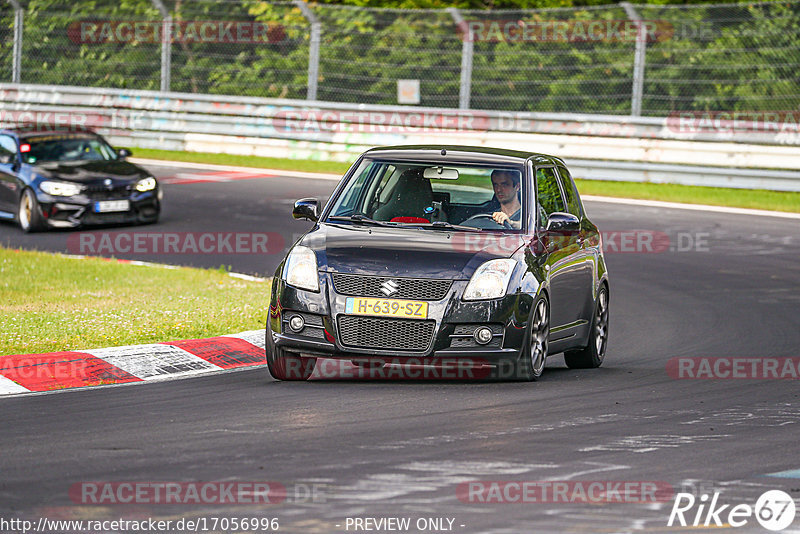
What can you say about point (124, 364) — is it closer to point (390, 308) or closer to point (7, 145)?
point (390, 308)

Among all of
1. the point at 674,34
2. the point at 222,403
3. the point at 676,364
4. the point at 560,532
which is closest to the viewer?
the point at 560,532

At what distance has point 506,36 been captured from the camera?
80.8ft

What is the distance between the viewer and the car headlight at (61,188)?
18.9m

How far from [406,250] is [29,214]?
11.4 meters

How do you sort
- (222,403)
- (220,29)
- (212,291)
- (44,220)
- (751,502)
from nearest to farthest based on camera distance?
(751,502), (222,403), (212,291), (44,220), (220,29)

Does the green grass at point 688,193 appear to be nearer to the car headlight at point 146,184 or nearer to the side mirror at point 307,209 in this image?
the car headlight at point 146,184

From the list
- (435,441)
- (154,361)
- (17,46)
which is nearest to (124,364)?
(154,361)

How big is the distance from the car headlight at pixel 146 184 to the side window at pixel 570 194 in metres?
9.63

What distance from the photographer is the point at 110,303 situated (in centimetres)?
1262

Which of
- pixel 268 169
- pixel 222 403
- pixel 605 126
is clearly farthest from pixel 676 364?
pixel 268 169

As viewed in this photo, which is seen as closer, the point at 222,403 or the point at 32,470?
the point at 32,470

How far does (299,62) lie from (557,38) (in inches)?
214

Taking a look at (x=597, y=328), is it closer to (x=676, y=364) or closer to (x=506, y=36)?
(x=676, y=364)

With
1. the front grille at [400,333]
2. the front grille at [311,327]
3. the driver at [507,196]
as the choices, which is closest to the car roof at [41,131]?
the driver at [507,196]
